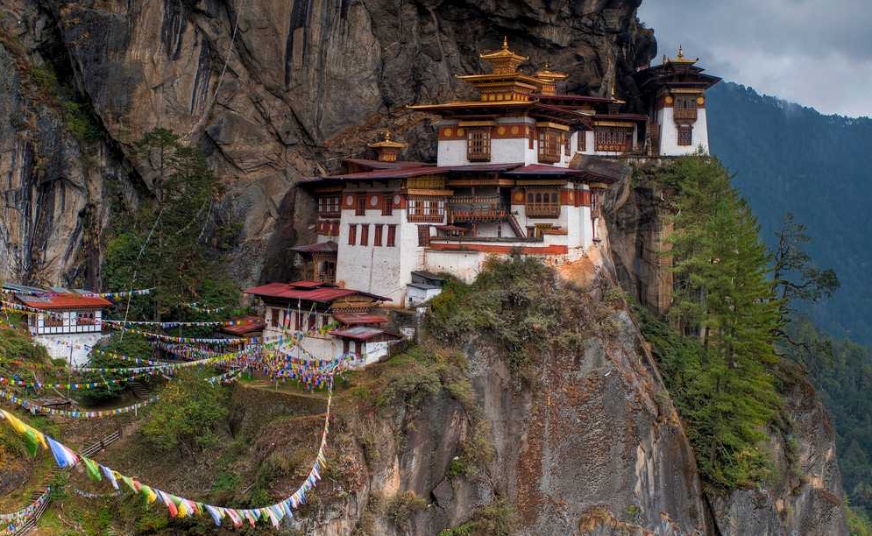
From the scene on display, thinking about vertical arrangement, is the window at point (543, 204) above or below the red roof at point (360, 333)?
above

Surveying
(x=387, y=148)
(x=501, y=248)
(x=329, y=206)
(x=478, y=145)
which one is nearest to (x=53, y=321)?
(x=329, y=206)

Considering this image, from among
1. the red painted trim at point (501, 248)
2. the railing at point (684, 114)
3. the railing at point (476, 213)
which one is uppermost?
the railing at point (684, 114)

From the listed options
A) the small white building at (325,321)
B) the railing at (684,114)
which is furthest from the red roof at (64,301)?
the railing at (684,114)

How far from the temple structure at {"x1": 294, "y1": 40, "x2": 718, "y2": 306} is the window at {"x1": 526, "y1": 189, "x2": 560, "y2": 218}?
46 millimetres

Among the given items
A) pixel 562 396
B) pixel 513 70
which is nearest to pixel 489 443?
pixel 562 396

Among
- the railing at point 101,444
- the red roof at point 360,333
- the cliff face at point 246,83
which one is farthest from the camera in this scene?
the cliff face at point 246,83

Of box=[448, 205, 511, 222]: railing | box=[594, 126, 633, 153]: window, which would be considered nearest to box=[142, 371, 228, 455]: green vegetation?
box=[448, 205, 511, 222]: railing

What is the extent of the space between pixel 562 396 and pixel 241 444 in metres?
12.6

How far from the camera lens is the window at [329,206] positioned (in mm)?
46656

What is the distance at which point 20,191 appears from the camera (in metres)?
42.8

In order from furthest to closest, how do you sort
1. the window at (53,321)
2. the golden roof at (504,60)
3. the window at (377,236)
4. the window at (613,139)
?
the window at (613,139), the golden roof at (504,60), the window at (377,236), the window at (53,321)

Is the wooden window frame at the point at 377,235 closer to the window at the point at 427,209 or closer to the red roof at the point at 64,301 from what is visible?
the window at the point at 427,209

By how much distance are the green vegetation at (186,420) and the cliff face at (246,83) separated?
11828 mm

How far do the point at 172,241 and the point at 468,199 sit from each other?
14.0 m
